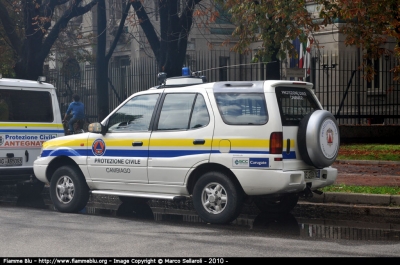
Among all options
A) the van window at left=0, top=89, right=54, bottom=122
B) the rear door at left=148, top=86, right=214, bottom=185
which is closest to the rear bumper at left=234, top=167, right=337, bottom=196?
the rear door at left=148, top=86, right=214, bottom=185

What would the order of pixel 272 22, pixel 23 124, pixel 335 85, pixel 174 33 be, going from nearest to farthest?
1. pixel 23 124
2. pixel 272 22
3. pixel 174 33
4. pixel 335 85

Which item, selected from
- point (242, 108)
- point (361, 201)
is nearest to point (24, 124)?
point (242, 108)

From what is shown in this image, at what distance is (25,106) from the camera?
13.6m

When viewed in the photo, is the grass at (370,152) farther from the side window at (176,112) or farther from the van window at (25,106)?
the side window at (176,112)

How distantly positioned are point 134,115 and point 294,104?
96.5 inches

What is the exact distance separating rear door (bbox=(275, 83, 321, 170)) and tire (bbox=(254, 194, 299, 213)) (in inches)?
43.6

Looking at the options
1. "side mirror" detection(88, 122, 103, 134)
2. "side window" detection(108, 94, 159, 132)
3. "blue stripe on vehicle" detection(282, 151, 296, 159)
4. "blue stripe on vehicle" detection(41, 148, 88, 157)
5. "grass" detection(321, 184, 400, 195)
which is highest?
"side window" detection(108, 94, 159, 132)

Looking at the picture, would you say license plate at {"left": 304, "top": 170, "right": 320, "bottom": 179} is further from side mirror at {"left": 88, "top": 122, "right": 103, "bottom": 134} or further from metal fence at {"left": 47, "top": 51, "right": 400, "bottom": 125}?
metal fence at {"left": 47, "top": 51, "right": 400, "bottom": 125}

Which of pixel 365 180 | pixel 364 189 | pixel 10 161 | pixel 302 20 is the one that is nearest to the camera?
pixel 364 189

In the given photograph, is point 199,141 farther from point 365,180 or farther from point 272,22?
point 272,22

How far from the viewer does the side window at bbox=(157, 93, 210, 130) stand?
10336 mm

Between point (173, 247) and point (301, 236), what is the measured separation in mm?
1802

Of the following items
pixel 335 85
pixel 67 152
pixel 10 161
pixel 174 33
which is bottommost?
pixel 10 161

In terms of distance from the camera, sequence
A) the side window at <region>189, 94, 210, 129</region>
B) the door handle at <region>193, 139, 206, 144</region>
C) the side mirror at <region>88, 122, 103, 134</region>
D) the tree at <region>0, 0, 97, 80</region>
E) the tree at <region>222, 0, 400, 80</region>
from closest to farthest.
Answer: the door handle at <region>193, 139, 206, 144</region> < the side window at <region>189, 94, 210, 129</region> < the side mirror at <region>88, 122, 103, 134</region> < the tree at <region>222, 0, 400, 80</region> < the tree at <region>0, 0, 97, 80</region>
